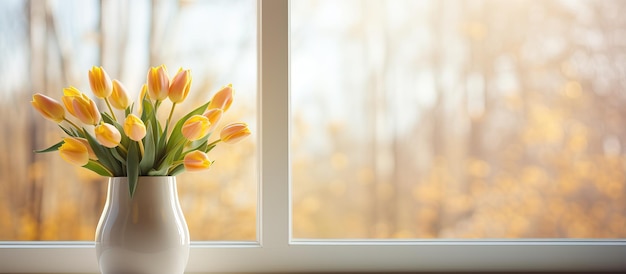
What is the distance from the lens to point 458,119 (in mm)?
1257

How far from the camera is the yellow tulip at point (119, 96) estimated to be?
102cm

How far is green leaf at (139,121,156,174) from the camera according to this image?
996 mm

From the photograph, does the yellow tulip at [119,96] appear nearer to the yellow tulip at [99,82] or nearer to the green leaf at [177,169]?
the yellow tulip at [99,82]

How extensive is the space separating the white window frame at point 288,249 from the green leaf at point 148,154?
9.4 inches

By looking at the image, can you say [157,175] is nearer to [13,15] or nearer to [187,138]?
[187,138]

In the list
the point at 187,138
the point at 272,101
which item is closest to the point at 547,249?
the point at 272,101

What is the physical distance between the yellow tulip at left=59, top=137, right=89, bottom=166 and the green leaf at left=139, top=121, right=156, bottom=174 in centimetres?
9

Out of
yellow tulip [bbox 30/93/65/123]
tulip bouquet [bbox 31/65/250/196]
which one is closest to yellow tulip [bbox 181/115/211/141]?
tulip bouquet [bbox 31/65/250/196]

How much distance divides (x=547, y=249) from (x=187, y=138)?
727mm

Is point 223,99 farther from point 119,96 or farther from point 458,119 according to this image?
point 458,119

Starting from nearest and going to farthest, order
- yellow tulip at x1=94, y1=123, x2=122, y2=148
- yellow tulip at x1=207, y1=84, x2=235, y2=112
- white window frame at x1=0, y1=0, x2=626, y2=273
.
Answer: yellow tulip at x1=94, y1=123, x2=122, y2=148, yellow tulip at x1=207, y1=84, x2=235, y2=112, white window frame at x1=0, y1=0, x2=626, y2=273

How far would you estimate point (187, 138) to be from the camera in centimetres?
99

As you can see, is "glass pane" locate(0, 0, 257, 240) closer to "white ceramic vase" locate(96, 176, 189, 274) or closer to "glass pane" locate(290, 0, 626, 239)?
"glass pane" locate(290, 0, 626, 239)

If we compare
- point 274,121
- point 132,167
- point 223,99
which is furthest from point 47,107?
point 274,121
